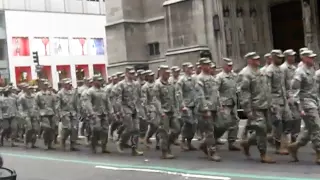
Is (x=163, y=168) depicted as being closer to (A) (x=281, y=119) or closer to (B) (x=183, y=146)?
(B) (x=183, y=146)

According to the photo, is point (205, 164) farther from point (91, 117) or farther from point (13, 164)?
point (13, 164)

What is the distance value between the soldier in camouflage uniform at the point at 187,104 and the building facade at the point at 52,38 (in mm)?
37014

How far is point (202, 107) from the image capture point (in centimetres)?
1105

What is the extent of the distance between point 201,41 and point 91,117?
901 cm

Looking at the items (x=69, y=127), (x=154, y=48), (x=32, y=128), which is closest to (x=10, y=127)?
(x=32, y=128)

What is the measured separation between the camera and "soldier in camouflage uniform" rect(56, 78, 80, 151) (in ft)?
50.3

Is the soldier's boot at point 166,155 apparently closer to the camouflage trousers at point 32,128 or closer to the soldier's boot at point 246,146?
the soldier's boot at point 246,146

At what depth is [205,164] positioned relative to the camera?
10.7 metres

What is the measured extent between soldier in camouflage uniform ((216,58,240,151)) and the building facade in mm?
37895

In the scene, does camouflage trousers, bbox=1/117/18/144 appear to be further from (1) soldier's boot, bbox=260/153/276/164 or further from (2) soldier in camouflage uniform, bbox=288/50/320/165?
(2) soldier in camouflage uniform, bbox=288/50/320/165

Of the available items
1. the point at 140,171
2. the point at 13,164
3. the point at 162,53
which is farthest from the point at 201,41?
the point at 140,171

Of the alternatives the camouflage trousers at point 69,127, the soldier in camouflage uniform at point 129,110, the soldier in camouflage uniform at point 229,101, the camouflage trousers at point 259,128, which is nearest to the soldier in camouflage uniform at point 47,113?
the camouflage trousers at point 69,127

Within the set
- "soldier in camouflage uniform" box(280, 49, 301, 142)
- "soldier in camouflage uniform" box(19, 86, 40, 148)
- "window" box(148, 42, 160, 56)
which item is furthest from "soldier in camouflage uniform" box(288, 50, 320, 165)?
"window" box(148, 42, 160, 56)

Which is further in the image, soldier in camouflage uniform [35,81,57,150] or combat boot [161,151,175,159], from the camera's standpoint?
soldier in camouflage uniform [35,81,57,150]
